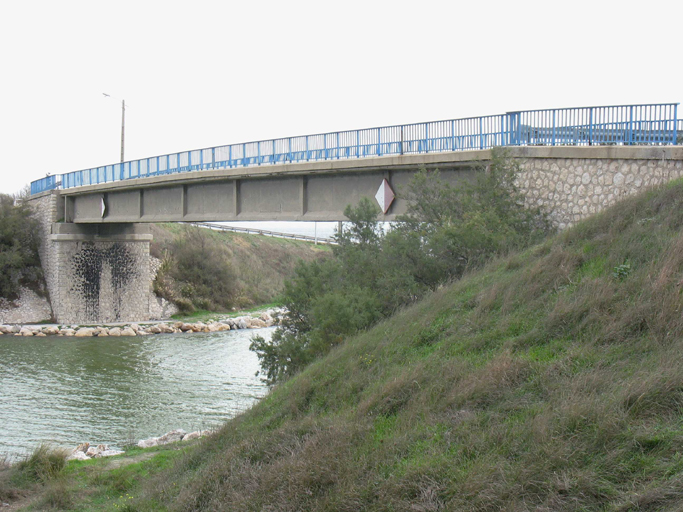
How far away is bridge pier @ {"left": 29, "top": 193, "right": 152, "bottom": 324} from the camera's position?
38469mm

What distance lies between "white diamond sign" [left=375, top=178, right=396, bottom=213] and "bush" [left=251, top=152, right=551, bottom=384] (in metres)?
1.17

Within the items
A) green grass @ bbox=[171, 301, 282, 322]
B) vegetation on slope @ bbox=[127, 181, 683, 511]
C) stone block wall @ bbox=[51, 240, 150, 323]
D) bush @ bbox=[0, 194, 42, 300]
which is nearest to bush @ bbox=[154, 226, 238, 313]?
green grass @ bbox=[171, 301, 282, 322]

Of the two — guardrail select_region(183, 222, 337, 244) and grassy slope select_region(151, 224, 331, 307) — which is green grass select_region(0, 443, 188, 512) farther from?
guardrail select_region(183, 222, 337, 244)

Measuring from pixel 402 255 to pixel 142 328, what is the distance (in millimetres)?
25535

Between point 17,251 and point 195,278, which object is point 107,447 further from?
point 195,278

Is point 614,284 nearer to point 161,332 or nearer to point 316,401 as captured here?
point 316,401

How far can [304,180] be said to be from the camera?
2248 cm

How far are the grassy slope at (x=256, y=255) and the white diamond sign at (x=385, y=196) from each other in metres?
26.5

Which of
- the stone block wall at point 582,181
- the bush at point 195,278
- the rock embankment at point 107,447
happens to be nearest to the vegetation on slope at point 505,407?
the stone block wall at point 582,181

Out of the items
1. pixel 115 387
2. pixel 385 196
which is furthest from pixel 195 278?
pixel 385 196

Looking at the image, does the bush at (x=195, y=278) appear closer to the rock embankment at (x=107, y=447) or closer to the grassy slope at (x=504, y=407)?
the rock embankment at (x=107, y=447)

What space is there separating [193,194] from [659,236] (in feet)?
76.5

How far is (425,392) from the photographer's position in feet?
24.1

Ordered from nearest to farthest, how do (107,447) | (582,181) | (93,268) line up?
(107,447), (582,181), (93,268)
